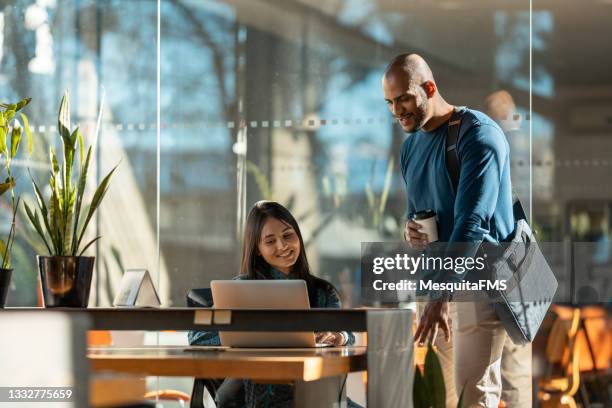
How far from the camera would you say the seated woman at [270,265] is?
12.4ft

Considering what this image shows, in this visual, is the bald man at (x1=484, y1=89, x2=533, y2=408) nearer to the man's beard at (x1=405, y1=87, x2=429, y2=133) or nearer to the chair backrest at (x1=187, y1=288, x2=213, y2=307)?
the man's beard at (x1=405, y1=87, x2=429, y2=133)

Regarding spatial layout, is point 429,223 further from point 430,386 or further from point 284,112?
point 284,112

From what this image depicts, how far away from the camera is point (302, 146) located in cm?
568

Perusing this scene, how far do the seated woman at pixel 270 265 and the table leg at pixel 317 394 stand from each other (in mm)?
513

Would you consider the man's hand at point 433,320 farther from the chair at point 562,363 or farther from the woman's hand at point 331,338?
the chair at point 562,363

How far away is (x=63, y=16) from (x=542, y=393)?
3.22 metres

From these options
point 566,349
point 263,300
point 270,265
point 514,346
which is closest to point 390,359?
point 263,300

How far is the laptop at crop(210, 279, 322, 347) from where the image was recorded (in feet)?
10.5

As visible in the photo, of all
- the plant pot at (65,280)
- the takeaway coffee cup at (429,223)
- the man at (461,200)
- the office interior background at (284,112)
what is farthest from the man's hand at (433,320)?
the office interior background at (284,112)

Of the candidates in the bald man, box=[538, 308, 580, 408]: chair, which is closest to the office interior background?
the bald man

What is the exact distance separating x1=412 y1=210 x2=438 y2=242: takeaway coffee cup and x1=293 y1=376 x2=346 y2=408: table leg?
3.17 feet

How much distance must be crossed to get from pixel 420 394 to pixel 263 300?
1.74 ft

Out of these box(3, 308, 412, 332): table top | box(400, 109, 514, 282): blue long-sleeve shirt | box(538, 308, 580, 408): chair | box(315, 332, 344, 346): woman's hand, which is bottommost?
box(538, 308, 580, 408): chair

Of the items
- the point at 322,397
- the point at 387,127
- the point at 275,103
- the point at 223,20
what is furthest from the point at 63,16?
the point at 322,397
